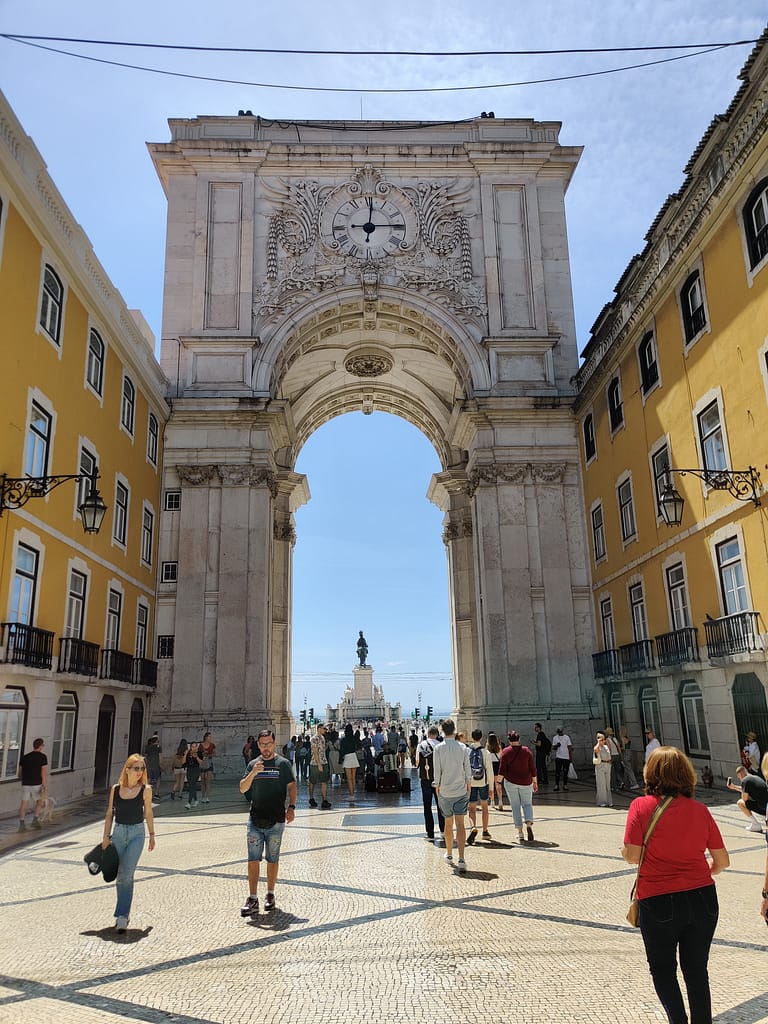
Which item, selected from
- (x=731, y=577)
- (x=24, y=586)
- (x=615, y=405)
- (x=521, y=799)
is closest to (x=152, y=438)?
(x=24, y=586)

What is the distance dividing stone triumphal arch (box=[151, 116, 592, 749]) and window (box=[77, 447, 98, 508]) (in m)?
7.04

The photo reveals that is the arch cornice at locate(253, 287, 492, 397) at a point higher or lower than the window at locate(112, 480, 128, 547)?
higher

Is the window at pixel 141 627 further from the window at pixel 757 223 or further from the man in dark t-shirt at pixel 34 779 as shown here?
the window at pixel 757 223

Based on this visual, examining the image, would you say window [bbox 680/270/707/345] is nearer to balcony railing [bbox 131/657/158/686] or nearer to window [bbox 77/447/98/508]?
window [bbox 77/447/98/508]

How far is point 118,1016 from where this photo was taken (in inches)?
191

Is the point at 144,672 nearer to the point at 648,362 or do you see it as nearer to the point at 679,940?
the point at 648,362

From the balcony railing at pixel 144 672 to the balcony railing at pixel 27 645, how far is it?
6232 millimetres

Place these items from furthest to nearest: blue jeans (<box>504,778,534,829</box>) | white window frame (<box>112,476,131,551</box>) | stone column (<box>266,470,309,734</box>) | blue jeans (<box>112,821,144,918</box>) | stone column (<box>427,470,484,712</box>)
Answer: stone column (<box>266,470,309,734</box>) < stone column (<box>427,470,484,712</box>) < white window frame (<box>112,476,131,551</box>) < blue jeans (<box>504,778,534,829</box>) < blue jeans (<box>112,821,144,918</box>)

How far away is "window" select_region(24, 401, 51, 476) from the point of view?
15.2 metres

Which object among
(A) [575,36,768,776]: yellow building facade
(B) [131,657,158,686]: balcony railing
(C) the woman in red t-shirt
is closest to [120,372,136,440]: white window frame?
(B) [131,657,158,686]: balcony railing

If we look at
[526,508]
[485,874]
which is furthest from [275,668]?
[485,874]

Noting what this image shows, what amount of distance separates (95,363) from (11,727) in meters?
9.40

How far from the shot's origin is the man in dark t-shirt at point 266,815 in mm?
7336

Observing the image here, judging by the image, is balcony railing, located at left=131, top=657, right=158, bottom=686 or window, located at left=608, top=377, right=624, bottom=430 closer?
balcony railing, located at left=131, top=657, right=158, bottom=686
